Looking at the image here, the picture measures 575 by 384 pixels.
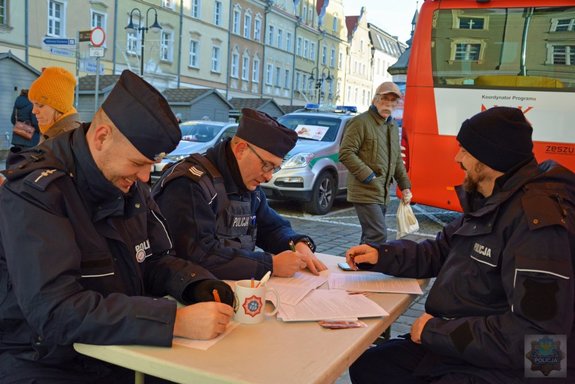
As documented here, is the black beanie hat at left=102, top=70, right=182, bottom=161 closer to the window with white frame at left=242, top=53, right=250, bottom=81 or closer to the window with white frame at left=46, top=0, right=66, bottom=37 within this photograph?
the window with white frame at left=46, top=0, right=66, bottom=37

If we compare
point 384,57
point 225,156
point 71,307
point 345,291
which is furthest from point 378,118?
point 384,57

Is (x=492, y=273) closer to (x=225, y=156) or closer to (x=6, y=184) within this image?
(x=225, y=156)

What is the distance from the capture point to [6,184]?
1864 millimetres

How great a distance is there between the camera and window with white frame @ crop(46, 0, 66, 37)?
26.9 m

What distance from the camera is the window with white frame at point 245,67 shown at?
43.1m

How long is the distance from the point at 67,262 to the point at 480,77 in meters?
7.52

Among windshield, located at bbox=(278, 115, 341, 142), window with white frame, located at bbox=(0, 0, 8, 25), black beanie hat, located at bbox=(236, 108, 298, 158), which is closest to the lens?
black beanie hat, located at bbox=(236, 108, 298, 158)

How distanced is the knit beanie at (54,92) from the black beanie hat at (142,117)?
2731 millimetres

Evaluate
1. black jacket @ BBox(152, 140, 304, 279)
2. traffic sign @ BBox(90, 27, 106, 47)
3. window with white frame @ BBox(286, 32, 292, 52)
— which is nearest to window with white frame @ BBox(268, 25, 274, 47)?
window with white frame @ BBox(286, 32, 292, 52)

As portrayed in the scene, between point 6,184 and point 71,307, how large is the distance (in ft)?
1.50

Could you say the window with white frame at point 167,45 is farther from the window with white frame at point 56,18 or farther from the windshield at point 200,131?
the windshield at point 200,131

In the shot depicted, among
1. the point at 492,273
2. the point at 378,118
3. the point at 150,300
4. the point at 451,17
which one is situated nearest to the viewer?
the point at 150,300

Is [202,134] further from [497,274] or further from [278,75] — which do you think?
[278,75]

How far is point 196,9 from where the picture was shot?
37219 mm
